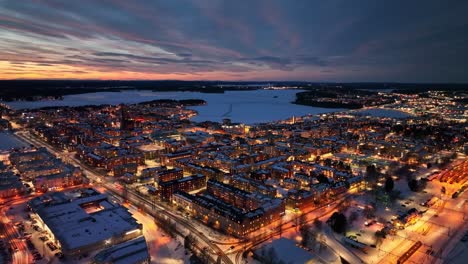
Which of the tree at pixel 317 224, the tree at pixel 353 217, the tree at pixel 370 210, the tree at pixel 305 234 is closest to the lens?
the tree at pixel 305 234

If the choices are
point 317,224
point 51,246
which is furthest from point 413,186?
point 51,246

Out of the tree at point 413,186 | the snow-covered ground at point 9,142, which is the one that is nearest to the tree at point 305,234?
the tree at point 413,186

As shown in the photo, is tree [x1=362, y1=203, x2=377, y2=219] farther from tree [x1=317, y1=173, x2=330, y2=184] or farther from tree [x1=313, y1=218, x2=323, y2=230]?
tree [x1=317, y1=173, x2=330, y2=184]

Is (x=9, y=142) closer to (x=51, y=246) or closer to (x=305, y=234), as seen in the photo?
(x=51, y=246)

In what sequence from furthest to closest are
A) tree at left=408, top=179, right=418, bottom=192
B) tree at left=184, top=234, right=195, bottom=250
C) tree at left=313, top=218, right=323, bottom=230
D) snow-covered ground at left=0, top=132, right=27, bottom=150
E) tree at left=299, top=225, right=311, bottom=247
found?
snow-covered ground at left=0, top=132, right=27, bottom=150
tree at left=408, top=179, right=418, bottom=192
tree at left=313, top=218, right=323, bottom=230
tree at left=299, top=225, right=311, bottom=247
tree at left=184, top=234, right=195, bottom=250

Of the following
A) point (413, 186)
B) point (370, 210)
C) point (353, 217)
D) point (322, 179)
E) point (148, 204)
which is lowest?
point (148, 204)

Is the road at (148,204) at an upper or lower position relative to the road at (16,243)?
lower

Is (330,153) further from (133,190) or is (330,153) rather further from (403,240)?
(133,190)

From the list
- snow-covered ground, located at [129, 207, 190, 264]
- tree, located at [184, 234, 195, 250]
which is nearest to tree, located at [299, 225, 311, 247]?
tree, located at [184, 234, 195, 250]

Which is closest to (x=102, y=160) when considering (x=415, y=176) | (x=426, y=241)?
(x=426, y=241)

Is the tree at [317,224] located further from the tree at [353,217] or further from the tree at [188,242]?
the tree at [188,242]

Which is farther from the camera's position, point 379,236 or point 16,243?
point 379,236
